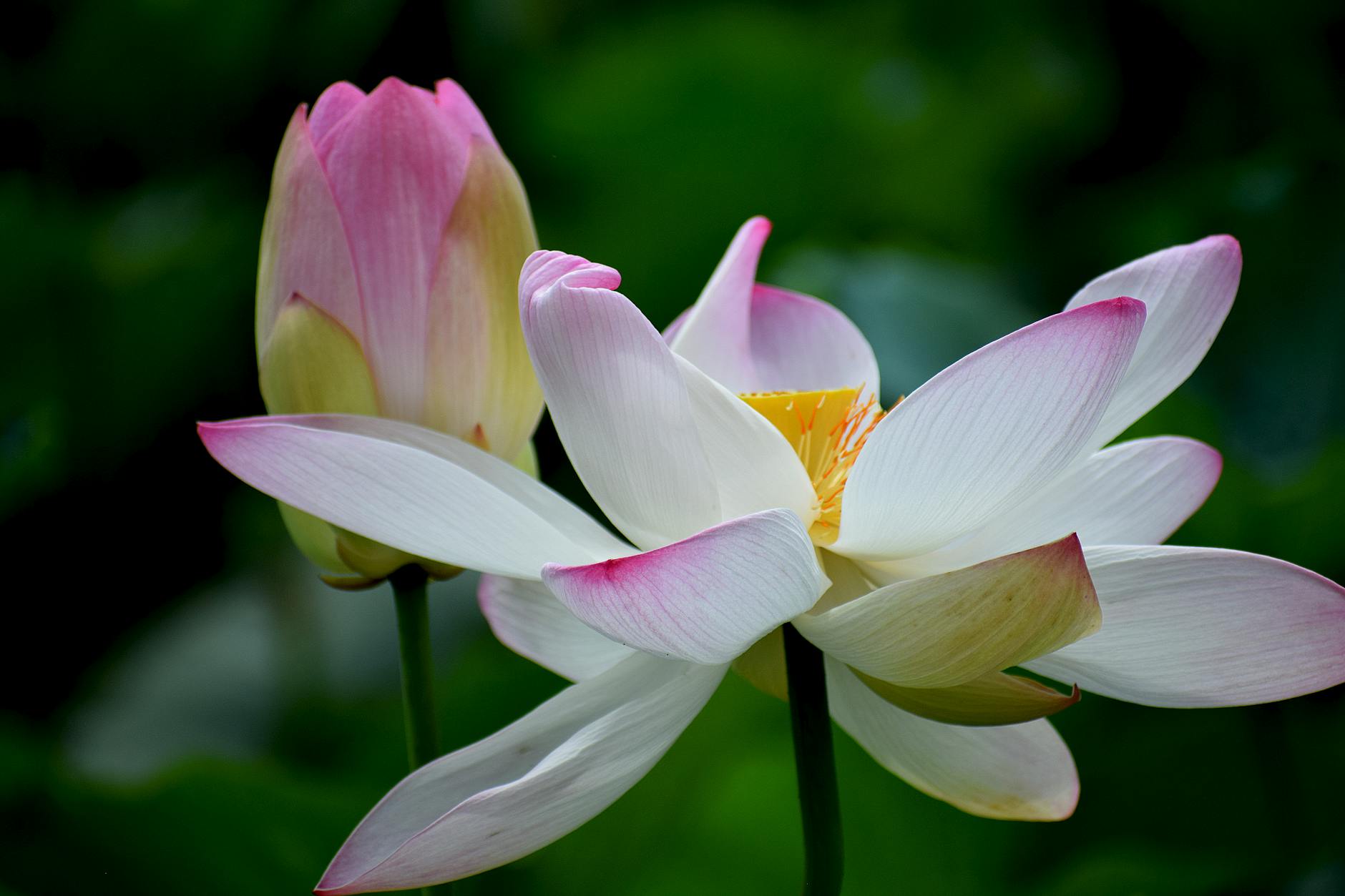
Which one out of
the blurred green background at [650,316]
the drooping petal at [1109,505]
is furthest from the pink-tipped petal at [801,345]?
the blurred green background at [650,316]

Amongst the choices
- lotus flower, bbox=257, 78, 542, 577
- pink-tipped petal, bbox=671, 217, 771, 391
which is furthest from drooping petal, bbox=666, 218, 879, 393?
lotus flower, bbox=257, 78, 542, 577

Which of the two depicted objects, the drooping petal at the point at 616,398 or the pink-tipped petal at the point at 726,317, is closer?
the drooping petal at the point at 616,398

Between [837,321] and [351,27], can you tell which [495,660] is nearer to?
[837,321]

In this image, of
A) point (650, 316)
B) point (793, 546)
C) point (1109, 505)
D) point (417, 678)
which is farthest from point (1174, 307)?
point (650, 316)

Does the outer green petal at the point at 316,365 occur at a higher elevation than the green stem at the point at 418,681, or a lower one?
higher

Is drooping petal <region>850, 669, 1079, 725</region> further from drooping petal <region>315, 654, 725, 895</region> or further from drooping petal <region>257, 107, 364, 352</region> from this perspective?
drooping petal <region>257, 107, 364, 352</region>

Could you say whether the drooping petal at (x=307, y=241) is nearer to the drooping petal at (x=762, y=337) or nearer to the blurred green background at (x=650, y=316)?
the drooping petal at (x=762, y=337)

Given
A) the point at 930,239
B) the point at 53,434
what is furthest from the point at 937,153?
the point at 53,434
